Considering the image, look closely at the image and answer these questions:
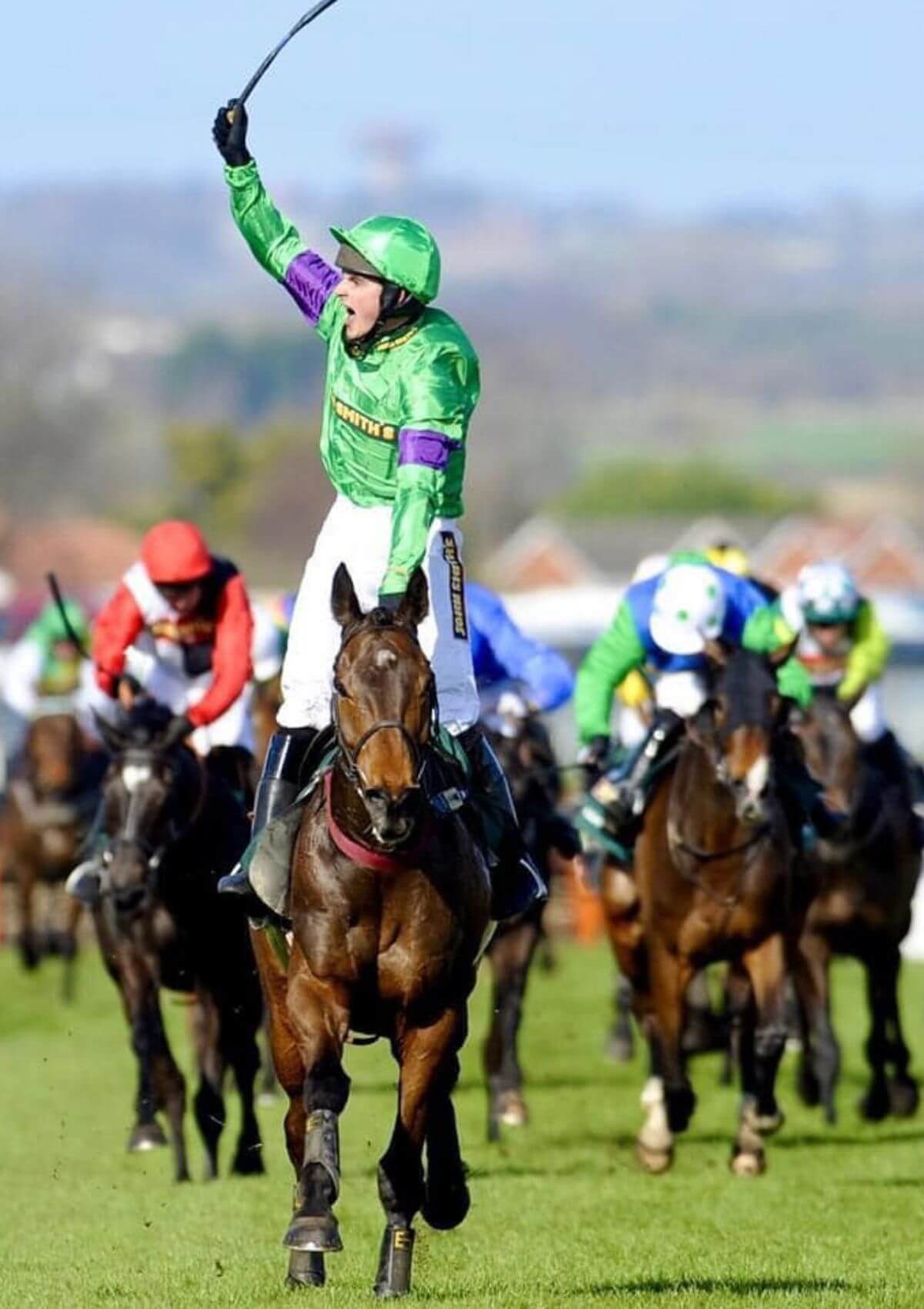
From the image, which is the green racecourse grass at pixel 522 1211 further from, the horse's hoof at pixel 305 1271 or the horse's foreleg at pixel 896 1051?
the horse's foreleg at pixel 896 1051

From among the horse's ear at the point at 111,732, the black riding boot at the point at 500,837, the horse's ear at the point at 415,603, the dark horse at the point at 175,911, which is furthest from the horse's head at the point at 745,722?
the horse's ear at the point at 415,603

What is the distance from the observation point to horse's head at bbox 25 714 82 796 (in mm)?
21328

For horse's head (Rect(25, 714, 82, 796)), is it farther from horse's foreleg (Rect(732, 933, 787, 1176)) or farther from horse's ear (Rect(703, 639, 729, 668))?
horse's ear (Rect(703, 639, 729, 668))

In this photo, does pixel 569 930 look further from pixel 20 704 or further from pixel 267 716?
pixel 267 716

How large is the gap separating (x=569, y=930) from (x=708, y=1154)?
16807 mm

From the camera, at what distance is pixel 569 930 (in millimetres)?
29266

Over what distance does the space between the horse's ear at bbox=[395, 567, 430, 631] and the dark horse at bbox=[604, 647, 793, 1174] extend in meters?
3.71

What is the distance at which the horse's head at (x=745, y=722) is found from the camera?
1141 cm

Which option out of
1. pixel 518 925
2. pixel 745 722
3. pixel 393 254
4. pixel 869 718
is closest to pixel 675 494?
pixel 869 718

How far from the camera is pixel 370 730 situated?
7582 millimetres

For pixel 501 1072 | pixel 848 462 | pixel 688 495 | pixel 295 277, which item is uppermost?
pixel 848 462

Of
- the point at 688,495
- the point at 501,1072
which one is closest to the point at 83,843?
the point at 501,1072

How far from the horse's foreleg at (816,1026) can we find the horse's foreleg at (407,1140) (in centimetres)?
548

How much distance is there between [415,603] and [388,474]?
67cm
